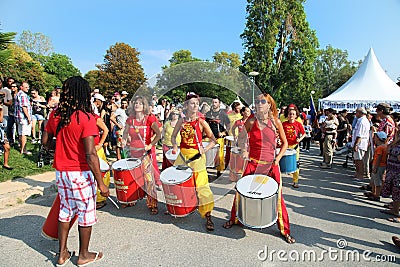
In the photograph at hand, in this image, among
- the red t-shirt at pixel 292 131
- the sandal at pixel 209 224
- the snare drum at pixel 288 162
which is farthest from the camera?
the red t-shirt at pixel 292 131

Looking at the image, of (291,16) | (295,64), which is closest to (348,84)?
(295,64)

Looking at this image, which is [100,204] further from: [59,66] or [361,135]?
[59,66]

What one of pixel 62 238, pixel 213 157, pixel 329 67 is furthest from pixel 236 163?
pixel 329 67

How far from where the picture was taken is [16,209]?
167 inches

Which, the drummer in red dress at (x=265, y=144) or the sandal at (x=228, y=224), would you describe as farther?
the sandal at (x=228, y=224)

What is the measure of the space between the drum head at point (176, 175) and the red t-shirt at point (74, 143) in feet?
3.74

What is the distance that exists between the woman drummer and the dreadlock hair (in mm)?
1517

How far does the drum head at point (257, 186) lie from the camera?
3022mm

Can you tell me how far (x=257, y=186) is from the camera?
3156 mm

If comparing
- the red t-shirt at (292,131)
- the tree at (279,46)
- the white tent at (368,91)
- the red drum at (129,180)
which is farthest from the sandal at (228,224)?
the tree at (279,46)

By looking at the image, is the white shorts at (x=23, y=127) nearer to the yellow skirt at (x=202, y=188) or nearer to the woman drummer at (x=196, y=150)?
the woman drummer at (x=196, y=150)

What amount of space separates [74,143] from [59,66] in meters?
43.8

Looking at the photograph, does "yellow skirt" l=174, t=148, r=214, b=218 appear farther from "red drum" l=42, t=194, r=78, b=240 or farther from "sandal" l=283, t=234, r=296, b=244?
"red drum" l=42, t=194, r=78, b=240

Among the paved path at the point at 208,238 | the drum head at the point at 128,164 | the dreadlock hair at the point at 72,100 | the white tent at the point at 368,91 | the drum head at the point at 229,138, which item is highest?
the white tent at the point at 368,91
